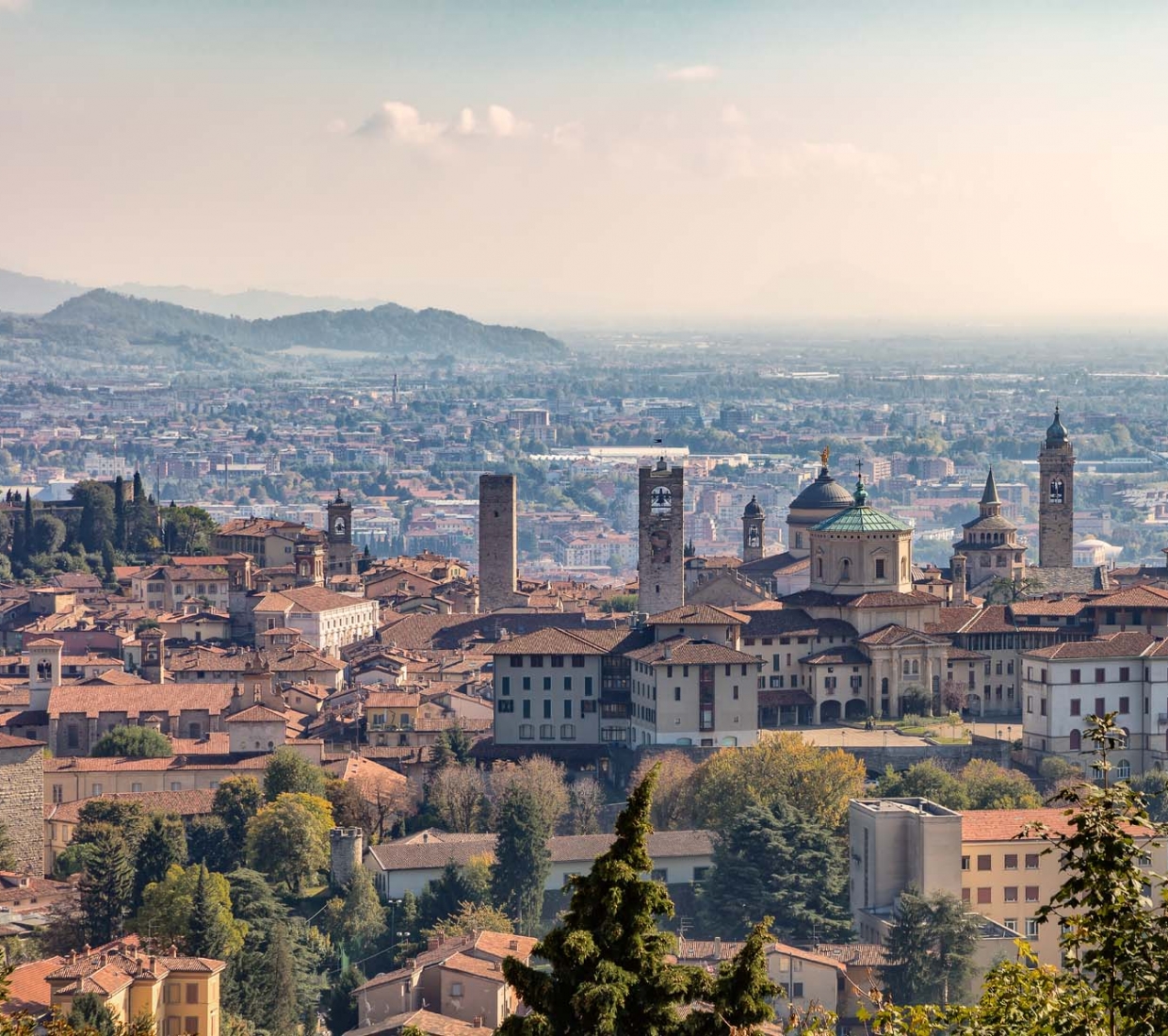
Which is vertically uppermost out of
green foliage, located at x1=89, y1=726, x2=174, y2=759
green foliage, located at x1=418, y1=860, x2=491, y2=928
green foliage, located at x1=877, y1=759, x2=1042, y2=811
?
green foliage, located at x1=877, y1=759, x2=1042, y2=811

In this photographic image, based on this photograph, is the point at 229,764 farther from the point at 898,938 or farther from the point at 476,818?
the point at 898,938

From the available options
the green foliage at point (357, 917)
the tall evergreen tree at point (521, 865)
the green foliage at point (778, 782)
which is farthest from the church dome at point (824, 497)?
the green foliage at point (357, 917)

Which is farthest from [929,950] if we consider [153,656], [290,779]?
[153,656]

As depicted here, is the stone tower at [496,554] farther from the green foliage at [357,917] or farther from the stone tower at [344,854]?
the green foliage at [357,917]

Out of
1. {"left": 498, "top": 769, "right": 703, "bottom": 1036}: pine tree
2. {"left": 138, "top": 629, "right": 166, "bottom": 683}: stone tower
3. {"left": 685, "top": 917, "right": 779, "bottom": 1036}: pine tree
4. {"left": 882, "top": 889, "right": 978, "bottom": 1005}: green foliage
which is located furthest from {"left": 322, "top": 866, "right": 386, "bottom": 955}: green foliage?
{"left": 685, "top": 917, "right": 779, "bottom": 1036}: pine tree

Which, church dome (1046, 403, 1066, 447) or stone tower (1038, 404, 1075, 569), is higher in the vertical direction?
church dome (1046, 403, 1066, 447)

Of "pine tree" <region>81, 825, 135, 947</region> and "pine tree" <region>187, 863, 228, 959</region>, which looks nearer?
"pine tree" <region>187, 863, 228, 959</region>

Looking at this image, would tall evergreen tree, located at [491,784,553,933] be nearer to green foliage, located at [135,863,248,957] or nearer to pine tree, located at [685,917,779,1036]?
green foliage, located at [135,863,248,957]
